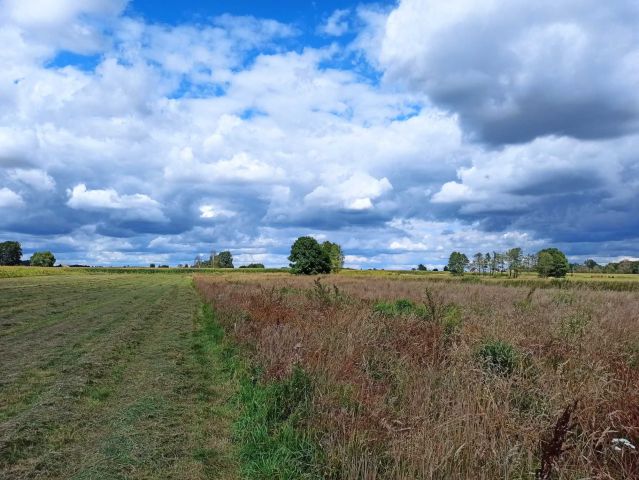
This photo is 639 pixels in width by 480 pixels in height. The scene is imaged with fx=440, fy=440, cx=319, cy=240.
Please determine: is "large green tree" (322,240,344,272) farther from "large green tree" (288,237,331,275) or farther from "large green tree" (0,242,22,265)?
"large green tree" (0,242,22,265)

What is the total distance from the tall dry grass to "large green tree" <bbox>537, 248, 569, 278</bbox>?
115m

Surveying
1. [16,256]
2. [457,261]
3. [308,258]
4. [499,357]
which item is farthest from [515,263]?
[16,256]

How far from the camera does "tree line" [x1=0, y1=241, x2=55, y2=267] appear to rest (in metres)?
169

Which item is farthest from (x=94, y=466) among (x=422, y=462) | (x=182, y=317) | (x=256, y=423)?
(x=182, y=317)

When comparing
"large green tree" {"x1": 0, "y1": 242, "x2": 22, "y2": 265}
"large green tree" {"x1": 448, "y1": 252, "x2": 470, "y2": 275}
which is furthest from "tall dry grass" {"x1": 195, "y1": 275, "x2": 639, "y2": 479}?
"large green tree" {"x1": 0, "y1": 242, "x2": 22, "y2": 265}

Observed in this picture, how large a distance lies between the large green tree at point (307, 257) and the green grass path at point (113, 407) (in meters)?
97.1

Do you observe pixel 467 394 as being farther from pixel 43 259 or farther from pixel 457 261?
pixel 43 259

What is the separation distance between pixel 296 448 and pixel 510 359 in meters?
3.92

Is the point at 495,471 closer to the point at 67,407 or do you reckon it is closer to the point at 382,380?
the point at 382,380

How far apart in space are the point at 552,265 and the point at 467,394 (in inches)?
4910

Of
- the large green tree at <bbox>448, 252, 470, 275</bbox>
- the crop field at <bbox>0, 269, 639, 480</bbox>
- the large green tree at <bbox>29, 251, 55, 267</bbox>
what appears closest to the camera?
the crop field at <bbox>0, 269, 639, 480</bbox>

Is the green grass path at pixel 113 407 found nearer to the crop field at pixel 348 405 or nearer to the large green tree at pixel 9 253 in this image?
the crop field at pixel 348 405

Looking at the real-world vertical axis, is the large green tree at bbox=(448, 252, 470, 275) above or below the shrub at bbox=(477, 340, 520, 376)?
above

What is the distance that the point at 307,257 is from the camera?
11425 centimetres
